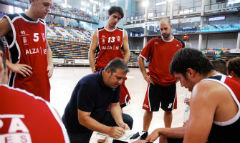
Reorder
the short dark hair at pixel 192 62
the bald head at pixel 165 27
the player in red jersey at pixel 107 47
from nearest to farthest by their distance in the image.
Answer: the short dark hair at pixel 192 62 → the bald head at pixel 165 27 → the player in red jersey at pixel 107 47

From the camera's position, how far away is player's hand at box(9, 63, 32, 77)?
1459 millimetres

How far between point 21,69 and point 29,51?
23 centimetres

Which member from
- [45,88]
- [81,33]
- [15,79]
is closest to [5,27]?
[15,79]

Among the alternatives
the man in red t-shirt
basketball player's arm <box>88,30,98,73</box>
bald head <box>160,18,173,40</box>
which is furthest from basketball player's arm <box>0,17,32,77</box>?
bald head <box>160,18,173,40</box>

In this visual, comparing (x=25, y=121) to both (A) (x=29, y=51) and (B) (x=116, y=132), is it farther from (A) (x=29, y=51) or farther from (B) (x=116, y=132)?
(A) (x=29, y=51)

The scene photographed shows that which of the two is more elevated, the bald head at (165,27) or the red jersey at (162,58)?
the bald head at (165,27)

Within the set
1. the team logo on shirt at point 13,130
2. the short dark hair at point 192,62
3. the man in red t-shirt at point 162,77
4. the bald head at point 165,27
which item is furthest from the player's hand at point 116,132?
the bald head at point 165,27

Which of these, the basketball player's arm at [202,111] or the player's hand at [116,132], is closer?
the basketball player's arm at [202,111]

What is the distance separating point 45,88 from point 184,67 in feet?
4.53

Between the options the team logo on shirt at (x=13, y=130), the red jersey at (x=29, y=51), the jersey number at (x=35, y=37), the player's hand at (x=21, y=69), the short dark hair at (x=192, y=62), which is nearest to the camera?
the team logo on shirt at (x=13, y=130)

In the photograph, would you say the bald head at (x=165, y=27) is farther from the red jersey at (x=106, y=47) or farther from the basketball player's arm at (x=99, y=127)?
the basketball player's arm at (x=99, y=127)

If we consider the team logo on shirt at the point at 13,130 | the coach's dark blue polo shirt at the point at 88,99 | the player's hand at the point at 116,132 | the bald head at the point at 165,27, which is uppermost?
the bald head at the point at 165,27

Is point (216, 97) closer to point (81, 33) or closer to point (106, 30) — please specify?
point (106, 30)

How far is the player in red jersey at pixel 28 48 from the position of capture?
1.54 m
